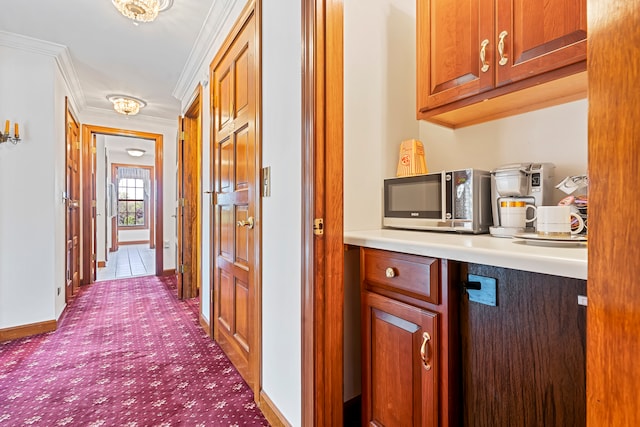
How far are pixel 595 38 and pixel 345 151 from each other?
36.0 inches

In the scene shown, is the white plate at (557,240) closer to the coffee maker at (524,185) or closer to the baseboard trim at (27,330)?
the coffee maker at (524,185)

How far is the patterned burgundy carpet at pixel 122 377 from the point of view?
4.90ft

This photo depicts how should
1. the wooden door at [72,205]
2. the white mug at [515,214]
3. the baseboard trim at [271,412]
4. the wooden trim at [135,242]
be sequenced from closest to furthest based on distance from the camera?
the white mug at [515,214] → the baseboard trim at [271,412] → the wooden door at [72,205] → the wooden trim at [135,242]

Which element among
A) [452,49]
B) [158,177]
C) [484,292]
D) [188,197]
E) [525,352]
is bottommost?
[525,352]

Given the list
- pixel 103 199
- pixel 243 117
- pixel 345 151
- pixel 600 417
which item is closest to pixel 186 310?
pixel 243 117

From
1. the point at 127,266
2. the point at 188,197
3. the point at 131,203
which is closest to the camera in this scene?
→ the point at 188,197

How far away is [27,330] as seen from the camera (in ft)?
8.11

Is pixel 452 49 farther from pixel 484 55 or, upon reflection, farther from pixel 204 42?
pixel 204 42

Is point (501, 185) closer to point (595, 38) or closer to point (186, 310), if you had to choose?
point (595, 38)

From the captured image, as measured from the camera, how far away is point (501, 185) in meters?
1.12

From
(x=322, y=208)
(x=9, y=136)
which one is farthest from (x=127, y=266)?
(x=322, y=208)

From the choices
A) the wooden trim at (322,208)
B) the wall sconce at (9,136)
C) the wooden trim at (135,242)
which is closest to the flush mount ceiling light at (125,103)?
the wall sconce at (9,136)

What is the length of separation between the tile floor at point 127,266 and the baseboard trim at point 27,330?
6.21 feet

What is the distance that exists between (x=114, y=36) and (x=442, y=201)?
275 centimetres
